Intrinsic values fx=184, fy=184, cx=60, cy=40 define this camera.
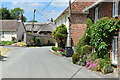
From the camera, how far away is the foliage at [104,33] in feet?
38.2

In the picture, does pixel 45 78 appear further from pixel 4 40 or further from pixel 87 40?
pixel 4 40

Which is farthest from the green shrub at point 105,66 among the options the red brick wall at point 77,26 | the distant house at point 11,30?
the distant house at point 11,30

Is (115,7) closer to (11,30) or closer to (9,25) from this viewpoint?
(11,30)

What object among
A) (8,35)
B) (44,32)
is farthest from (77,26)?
(44,32)

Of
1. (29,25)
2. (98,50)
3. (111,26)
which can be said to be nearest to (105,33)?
(111,26)

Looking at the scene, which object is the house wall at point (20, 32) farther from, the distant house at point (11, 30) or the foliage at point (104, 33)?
the foliage at point (104, 33)

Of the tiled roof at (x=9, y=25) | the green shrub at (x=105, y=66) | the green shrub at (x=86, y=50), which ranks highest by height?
the tiled roof at (x=9, y=25)

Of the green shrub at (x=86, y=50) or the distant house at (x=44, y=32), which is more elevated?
the distant house at (x=44, y=32)

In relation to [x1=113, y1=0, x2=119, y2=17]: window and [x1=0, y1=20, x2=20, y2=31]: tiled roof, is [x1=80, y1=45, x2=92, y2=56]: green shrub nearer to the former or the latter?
[x1=113, y1=0, x2=119, y2=17]: window

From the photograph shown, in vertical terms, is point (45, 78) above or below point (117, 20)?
below

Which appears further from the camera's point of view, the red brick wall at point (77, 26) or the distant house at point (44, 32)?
the distant house at point (44, 32)

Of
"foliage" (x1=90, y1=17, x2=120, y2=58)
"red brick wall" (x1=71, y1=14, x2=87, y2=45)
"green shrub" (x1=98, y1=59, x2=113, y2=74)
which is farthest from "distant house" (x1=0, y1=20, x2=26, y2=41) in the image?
"green shrub" (x1=98, y1=59, x2=113, y2=74)

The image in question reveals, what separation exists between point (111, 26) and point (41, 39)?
3583 cm

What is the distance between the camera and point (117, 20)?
1160cm
